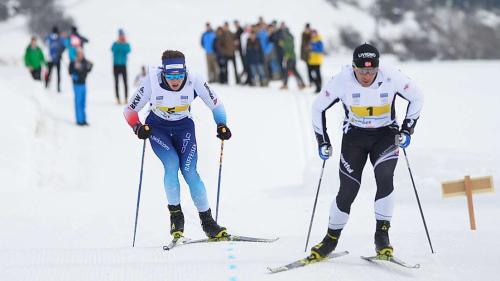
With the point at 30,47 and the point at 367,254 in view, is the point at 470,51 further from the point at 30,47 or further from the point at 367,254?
the point at 367,254

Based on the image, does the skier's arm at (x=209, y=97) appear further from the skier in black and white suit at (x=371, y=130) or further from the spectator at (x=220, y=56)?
the spectator at (x=220, y=56)

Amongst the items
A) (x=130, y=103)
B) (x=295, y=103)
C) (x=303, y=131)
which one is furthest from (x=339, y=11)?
(x=130, y=103)

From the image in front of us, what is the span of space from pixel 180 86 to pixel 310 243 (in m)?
2.03

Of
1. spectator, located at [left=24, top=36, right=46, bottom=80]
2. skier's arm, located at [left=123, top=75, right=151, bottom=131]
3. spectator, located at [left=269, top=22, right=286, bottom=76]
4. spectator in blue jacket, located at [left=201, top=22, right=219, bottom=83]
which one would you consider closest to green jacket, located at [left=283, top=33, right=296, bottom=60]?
spectator, located at [left=269, top=22, right=286, bottom=76]

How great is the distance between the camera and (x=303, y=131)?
15.8 m

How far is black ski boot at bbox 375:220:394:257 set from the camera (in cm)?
654

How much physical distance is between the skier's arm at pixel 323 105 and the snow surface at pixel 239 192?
1.14 metres

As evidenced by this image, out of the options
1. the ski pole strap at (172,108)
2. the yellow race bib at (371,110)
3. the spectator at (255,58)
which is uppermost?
the spectator at (255,58)

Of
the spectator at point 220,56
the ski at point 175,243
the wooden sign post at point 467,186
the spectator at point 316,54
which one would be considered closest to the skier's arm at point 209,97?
the ski at point 175,243

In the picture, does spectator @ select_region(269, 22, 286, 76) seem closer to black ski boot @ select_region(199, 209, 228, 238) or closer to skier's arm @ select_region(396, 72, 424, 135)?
black ski boot @ select_region(199, 209, 228, 238)

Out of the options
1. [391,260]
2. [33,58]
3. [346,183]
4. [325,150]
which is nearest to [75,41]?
[33,58]

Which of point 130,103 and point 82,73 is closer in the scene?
point 130,103

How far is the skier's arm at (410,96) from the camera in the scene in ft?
21.6

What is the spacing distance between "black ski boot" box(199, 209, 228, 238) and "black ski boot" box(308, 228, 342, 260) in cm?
137
